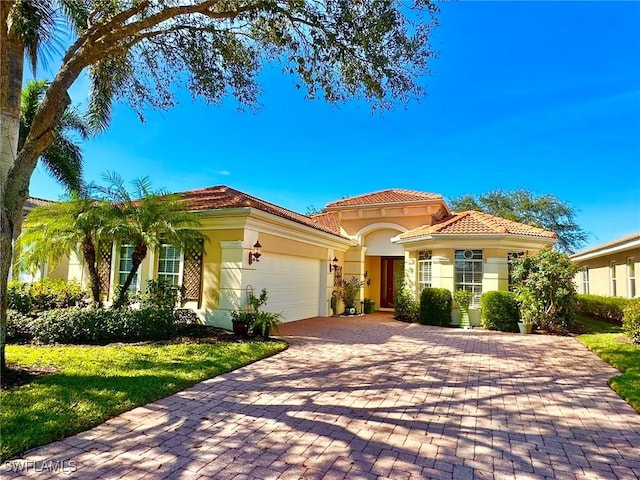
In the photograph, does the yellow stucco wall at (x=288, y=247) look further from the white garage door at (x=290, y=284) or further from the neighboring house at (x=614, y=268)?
the neighboring house at (x=614, y=268)

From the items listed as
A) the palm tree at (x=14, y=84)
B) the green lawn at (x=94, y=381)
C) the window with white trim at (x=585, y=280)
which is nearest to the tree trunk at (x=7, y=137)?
the palm tree at (x=14, y=84)

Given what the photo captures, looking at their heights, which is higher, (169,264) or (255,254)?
(255,254)

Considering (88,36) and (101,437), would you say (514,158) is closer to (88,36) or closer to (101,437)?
(88,36)

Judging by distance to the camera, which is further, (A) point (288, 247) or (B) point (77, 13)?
(A) point (288, 247)

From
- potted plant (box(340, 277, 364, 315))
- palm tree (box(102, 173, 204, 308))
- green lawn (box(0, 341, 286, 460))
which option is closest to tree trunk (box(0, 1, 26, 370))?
green lawn (box(0, 341, 286, 460))

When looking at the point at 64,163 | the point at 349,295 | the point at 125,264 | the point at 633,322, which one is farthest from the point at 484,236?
the point at 64,163

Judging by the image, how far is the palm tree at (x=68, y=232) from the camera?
32.5 ft

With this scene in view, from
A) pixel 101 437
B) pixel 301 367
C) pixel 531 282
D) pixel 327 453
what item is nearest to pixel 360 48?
pixel 301 367

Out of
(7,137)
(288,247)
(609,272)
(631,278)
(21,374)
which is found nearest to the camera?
(21,374)

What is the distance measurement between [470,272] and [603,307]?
7.68 meters

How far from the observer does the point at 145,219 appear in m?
9.91

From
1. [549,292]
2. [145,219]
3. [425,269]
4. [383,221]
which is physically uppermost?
[383,221]

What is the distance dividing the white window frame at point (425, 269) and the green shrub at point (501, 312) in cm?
261

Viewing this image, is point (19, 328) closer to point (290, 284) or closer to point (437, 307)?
point (290, 284)
